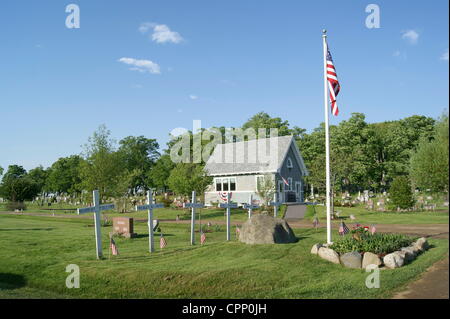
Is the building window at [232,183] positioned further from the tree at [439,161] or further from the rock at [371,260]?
the rock at [371,260]

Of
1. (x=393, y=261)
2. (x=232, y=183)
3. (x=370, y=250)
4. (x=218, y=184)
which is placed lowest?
(x=393, y=261)

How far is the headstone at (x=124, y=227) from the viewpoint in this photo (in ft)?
64.4

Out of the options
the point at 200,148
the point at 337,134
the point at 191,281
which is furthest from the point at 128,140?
the point at 191,281

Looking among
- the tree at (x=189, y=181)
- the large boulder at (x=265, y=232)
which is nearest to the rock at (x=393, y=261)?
the large boulder at (x=265, y=232)

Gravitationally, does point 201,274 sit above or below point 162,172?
below

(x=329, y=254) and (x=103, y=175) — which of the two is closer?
(x=329, y=254)

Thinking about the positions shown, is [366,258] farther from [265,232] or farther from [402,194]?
[402,194]

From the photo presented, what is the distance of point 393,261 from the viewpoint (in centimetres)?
1146

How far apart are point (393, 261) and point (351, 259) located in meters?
1.26

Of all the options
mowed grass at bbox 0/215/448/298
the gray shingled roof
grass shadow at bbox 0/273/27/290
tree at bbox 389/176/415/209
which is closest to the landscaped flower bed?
mowed grass at bbox 0/215/448/298

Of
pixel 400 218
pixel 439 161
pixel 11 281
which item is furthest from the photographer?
pixel 400 218

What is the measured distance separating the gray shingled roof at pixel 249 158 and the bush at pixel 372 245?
981 inches

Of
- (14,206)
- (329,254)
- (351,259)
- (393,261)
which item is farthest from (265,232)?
(14,206)

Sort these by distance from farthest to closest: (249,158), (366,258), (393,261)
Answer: (249,158) → (366,258) → (393,261)
